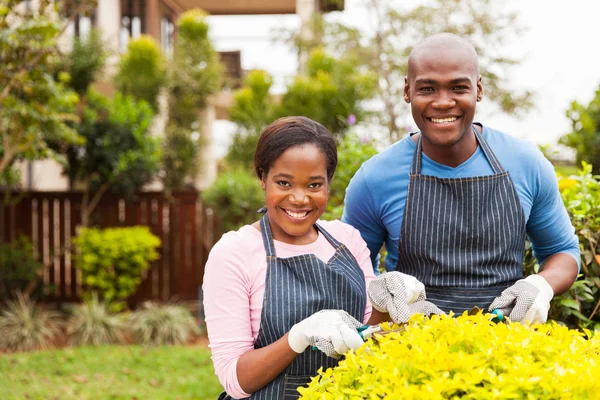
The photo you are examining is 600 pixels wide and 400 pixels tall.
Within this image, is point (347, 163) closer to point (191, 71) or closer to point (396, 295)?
point (396, 295)

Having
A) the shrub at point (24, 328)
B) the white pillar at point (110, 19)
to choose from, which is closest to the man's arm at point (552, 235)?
the shrub at point (24, 328)

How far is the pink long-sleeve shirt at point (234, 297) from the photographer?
182 cm

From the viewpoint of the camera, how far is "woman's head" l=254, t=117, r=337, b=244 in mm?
1896

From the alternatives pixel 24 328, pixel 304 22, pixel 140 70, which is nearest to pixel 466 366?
pixel 24 328

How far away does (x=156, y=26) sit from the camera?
589 inches

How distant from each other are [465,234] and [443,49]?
0.58m

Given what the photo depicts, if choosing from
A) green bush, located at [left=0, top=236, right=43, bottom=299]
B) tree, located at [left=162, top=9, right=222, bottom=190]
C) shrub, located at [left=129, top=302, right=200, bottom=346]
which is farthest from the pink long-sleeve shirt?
tree, located at [left=162, top=9, right=222, bottom=190]

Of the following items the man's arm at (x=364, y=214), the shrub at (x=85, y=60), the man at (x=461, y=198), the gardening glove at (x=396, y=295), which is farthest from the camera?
the shrub at (x=85, y=60)

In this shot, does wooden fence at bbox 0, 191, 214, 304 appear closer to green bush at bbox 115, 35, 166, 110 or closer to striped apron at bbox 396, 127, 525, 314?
green bush at bbox 115, 35, 166, 110

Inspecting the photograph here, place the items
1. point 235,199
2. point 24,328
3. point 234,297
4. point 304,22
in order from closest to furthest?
point 234,297
point 24,328
point 235,199
point 304,22

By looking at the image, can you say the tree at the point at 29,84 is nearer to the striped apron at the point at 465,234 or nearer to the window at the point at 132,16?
the striped apron at the point at 465,234

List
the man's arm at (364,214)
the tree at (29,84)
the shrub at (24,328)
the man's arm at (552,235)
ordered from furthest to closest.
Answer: the shrub at (24,328) → the tree at (29,84) → the man's arm at (364,214) → the man's arm at (552,235)

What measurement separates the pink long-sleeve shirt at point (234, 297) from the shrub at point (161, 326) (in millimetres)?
5994

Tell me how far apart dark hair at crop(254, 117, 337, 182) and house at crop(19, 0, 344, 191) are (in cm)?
798
